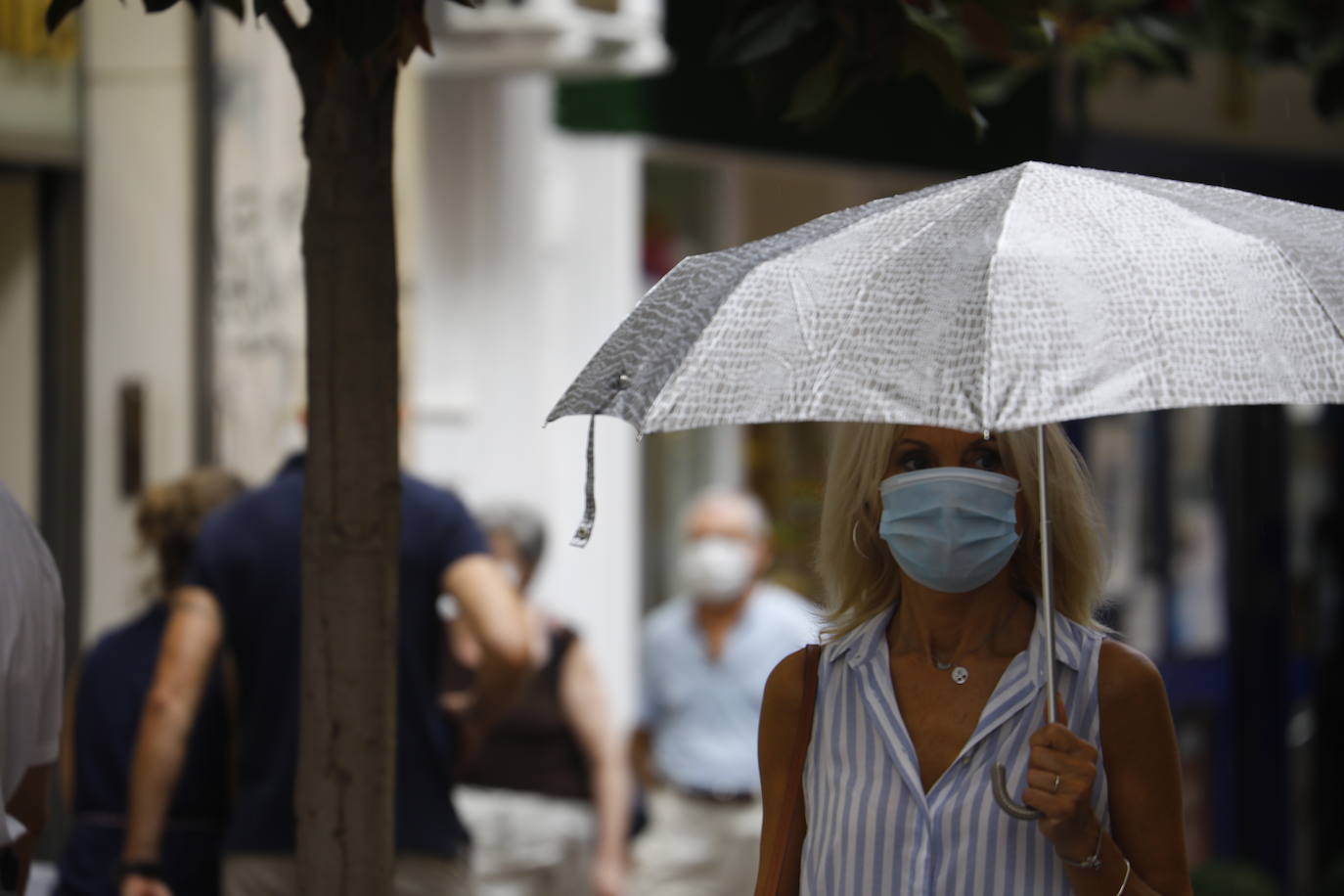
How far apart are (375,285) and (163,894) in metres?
2.12

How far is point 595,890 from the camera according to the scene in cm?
643

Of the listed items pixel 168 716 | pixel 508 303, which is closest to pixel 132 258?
pixel 508 303

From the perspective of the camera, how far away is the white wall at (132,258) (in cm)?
739

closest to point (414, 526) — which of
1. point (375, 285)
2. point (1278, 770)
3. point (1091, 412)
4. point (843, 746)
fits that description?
point (375, 285)

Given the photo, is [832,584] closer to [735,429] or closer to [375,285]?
[375,285]

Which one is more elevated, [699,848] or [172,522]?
[172,522]

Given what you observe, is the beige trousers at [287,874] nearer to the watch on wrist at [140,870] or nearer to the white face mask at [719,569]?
the watch on wrist at [140,870]

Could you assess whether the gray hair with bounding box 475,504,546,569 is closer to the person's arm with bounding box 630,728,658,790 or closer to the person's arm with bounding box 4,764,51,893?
the person's arm with bounding box 630,728,658,790

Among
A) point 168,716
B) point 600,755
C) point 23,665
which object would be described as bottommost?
point 600,755

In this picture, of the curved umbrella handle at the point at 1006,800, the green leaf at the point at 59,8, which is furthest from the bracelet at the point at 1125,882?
the green leaf at the point at 59,8

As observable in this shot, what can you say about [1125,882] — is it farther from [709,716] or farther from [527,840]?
[709,716]

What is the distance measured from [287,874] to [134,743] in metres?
0.61

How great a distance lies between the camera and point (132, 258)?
24.5 feet

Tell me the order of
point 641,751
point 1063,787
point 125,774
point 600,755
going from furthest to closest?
1. point 641,751
2. point 600,755
3. point 125,774
4. point 1063,787
